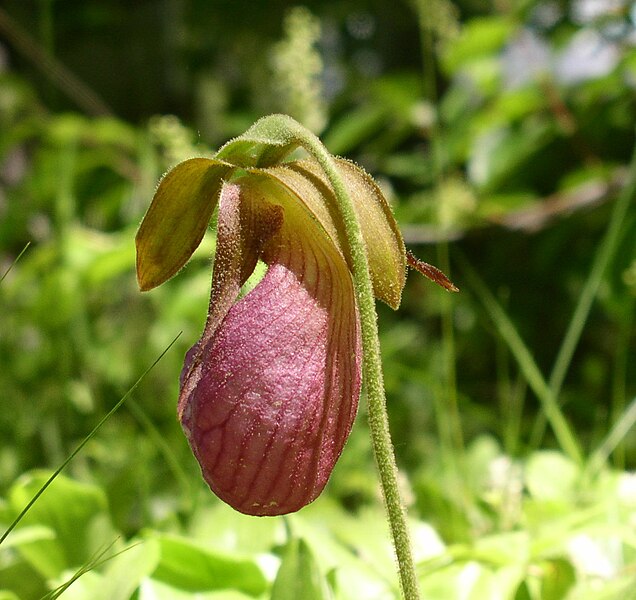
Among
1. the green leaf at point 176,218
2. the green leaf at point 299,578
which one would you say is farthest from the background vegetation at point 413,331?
the green leaf at point 176,218

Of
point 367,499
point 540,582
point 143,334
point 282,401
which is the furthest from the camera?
point 143,334

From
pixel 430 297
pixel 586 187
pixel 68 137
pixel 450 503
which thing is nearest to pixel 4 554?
pixel 450 503

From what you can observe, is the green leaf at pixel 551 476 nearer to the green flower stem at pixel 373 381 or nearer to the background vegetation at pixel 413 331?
the background vegetation at pixel 413 331

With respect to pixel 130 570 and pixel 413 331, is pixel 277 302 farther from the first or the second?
pixel 413 331

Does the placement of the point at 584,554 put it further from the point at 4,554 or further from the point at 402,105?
the point at 402,105

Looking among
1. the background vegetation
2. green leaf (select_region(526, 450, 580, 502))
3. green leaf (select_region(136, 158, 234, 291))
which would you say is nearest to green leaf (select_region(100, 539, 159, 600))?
the background vegetation

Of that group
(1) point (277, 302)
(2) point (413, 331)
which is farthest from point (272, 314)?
(2) point (413, 331)

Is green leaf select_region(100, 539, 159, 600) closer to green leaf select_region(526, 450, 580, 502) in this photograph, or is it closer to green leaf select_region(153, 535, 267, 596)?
green leaf select_region(153, 535, 267, 596)
